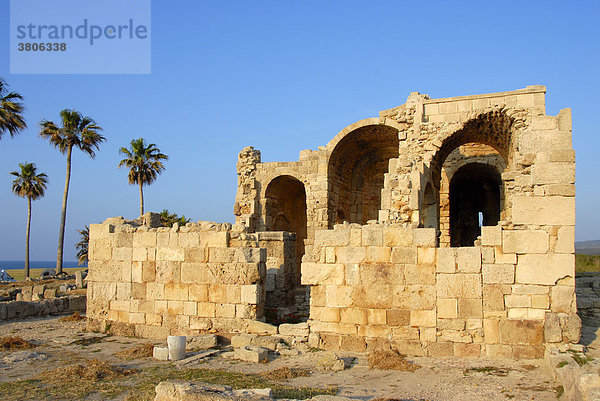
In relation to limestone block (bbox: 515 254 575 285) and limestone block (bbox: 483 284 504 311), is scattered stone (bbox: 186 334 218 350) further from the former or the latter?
limestone block (bbox: 515 254 575 285)

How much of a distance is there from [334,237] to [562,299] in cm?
366

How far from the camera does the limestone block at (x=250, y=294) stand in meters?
8.27

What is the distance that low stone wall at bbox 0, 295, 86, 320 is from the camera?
11.4m

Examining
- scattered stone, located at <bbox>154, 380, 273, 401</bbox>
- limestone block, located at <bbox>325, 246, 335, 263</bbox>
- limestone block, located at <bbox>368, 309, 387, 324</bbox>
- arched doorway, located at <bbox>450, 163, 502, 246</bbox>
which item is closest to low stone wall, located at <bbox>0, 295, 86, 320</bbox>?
limestone block, located at <bbox>325, 246, 335, 263</bbox>

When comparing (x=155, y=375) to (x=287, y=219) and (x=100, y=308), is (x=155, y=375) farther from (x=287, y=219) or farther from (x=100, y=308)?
(x=287, y=219)

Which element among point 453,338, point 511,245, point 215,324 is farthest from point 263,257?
point 511,245

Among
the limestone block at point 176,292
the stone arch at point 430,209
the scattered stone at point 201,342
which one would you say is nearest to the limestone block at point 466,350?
the scattered stone at point 201,342

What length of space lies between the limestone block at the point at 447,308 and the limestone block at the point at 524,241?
46.1 inches

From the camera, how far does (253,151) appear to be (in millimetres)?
19156

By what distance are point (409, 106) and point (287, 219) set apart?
33.1ft

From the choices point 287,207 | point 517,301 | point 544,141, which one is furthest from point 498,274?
point 287,207

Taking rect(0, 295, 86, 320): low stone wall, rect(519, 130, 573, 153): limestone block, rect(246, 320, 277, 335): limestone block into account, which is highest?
rect(519, 130, 573, 153): limestone block

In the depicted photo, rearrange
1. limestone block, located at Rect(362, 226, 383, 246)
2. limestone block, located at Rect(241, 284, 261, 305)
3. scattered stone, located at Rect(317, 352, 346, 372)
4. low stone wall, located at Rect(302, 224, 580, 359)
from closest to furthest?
scattered stone, located at Rect(317, 352, 346, 372)
low stone wall, located at Rect(302, 224, 580, 359)
limestone block, located at Rect(362, 226, 383, 246)
limestone block, located at Rect(241, 284, 261, 305)

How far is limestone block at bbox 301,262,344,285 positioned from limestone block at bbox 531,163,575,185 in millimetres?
3480
